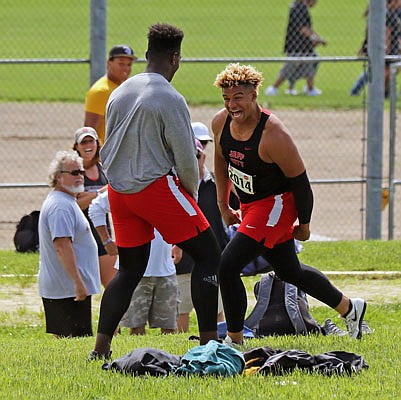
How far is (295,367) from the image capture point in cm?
620

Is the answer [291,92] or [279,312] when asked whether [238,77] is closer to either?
[279,312]

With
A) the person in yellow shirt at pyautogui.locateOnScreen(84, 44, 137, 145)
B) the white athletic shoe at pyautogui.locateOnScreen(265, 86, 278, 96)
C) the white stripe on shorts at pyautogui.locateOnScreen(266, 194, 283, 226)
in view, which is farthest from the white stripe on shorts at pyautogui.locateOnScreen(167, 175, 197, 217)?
the white athletic shoe at pyautogui.locateOnScreen(265, 86, 278, 96)

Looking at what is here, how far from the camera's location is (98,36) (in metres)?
11.8

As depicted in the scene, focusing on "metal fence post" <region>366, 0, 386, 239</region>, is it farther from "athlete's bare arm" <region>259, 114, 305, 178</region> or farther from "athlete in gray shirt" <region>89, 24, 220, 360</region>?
"athlete in gray shirt" <region>89, 24, 220, 360</region>

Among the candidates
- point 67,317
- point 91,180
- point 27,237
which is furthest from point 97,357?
point 27,237

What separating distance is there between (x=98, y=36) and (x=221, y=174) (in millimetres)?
4710

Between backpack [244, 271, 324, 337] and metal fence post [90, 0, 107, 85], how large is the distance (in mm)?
4249

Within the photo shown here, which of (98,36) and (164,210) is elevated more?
(98,36)

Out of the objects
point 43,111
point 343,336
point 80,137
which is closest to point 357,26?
point 43,111

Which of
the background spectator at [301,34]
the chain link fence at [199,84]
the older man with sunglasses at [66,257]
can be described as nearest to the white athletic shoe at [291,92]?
the chain link fence at [199,84]

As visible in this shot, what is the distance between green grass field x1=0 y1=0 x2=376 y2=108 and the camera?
2411cm

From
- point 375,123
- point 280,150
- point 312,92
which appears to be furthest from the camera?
point 312,92

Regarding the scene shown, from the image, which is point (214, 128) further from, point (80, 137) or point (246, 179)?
point (80, 137)

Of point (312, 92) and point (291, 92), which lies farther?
point (312, 92)
